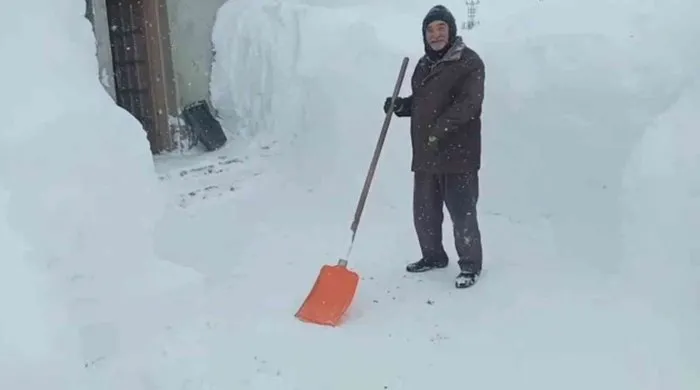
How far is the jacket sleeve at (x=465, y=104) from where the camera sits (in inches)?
143

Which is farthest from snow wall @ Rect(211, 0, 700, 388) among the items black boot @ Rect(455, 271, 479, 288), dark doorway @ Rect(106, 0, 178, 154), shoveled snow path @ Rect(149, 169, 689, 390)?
dark doorway @ Rect(106, 0, 178, 154)

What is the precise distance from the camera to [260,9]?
6.99 meters

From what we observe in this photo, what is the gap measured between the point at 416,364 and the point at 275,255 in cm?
149

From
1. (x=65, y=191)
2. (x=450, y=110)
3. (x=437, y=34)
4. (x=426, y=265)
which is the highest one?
(x=437, y=34)

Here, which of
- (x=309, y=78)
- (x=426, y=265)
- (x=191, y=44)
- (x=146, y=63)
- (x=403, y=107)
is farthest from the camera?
(x=191, y=44)

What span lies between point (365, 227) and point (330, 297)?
1.31 meters

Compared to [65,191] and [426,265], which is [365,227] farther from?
[65,191]

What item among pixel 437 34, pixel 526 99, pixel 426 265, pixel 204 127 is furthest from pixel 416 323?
pixel 204 127

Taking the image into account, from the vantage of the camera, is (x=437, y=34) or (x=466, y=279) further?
(x=466, y=279)

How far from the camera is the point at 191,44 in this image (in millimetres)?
7082

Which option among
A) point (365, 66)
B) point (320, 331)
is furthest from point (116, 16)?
point (320, 331)

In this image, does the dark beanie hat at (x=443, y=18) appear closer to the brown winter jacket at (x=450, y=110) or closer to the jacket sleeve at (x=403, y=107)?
the brown winter jacket at (x=450, y=110)

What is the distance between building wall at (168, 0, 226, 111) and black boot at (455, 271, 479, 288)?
399 cm

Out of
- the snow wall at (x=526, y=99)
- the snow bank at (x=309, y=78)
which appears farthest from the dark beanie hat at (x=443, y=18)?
the snow bank at (x=309, y=78)
